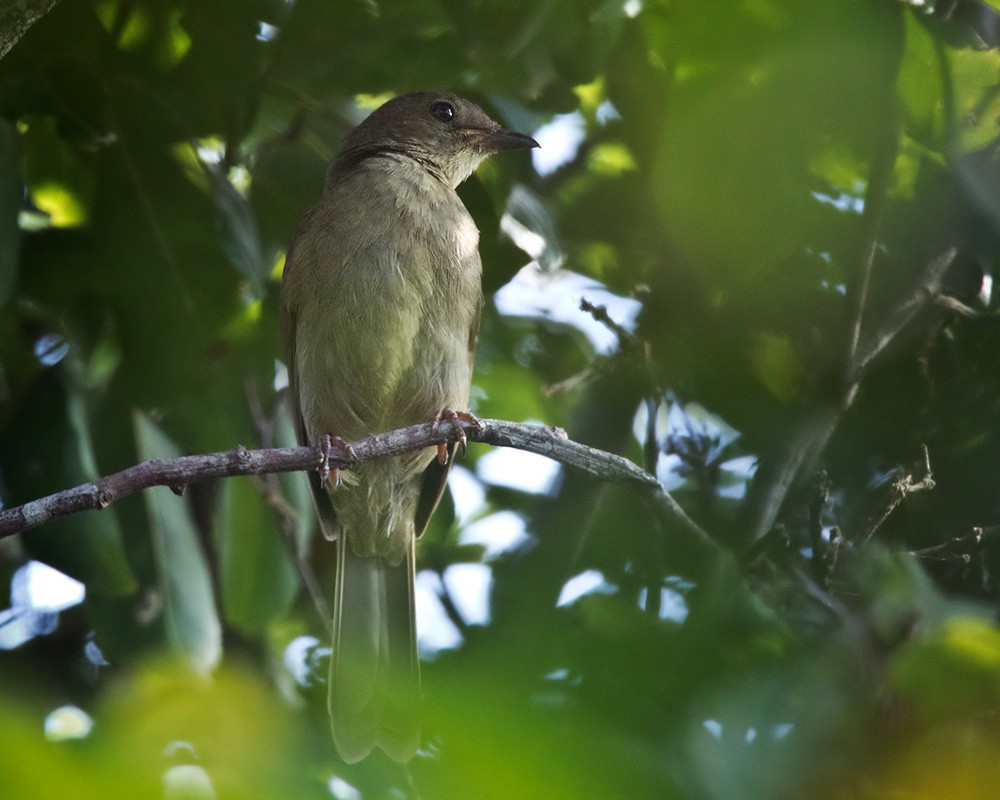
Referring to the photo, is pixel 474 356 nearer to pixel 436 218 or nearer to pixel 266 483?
pixel 436 218

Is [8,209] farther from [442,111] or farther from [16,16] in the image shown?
[442,111]

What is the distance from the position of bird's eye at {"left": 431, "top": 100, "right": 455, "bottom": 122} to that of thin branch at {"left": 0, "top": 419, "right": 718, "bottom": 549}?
1.81 metres

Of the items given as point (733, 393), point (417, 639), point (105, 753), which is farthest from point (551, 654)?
point (417, 639)

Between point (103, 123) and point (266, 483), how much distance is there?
5.13 ft

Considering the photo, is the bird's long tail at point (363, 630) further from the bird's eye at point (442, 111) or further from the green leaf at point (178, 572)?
the bird's eye at point (442, 111)

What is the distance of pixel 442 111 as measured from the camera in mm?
5082

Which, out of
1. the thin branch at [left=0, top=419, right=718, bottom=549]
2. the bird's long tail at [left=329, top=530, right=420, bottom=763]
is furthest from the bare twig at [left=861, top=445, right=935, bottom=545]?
the bird's long tail at [left=329, top=530, right=420, bottom=763]

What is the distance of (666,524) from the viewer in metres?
2.75

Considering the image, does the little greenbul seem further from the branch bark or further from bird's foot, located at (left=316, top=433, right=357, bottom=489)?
the branch bark

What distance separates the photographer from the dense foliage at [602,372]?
196 cm

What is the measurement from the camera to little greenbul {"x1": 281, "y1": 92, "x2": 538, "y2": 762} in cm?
431

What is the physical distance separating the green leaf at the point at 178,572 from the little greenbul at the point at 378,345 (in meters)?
0.48

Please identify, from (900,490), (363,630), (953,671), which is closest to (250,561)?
(363,630)

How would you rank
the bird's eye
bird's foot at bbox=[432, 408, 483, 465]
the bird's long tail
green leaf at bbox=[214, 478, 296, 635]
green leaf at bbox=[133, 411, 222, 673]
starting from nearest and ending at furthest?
bird's foot at bbox=[432, 408, 483, 465]
the bird's long tail
green leaf at bbox=[133, 411, 222, 673]
green leaf at bbox=[214, 478, 296, 635]
the bird's eye
